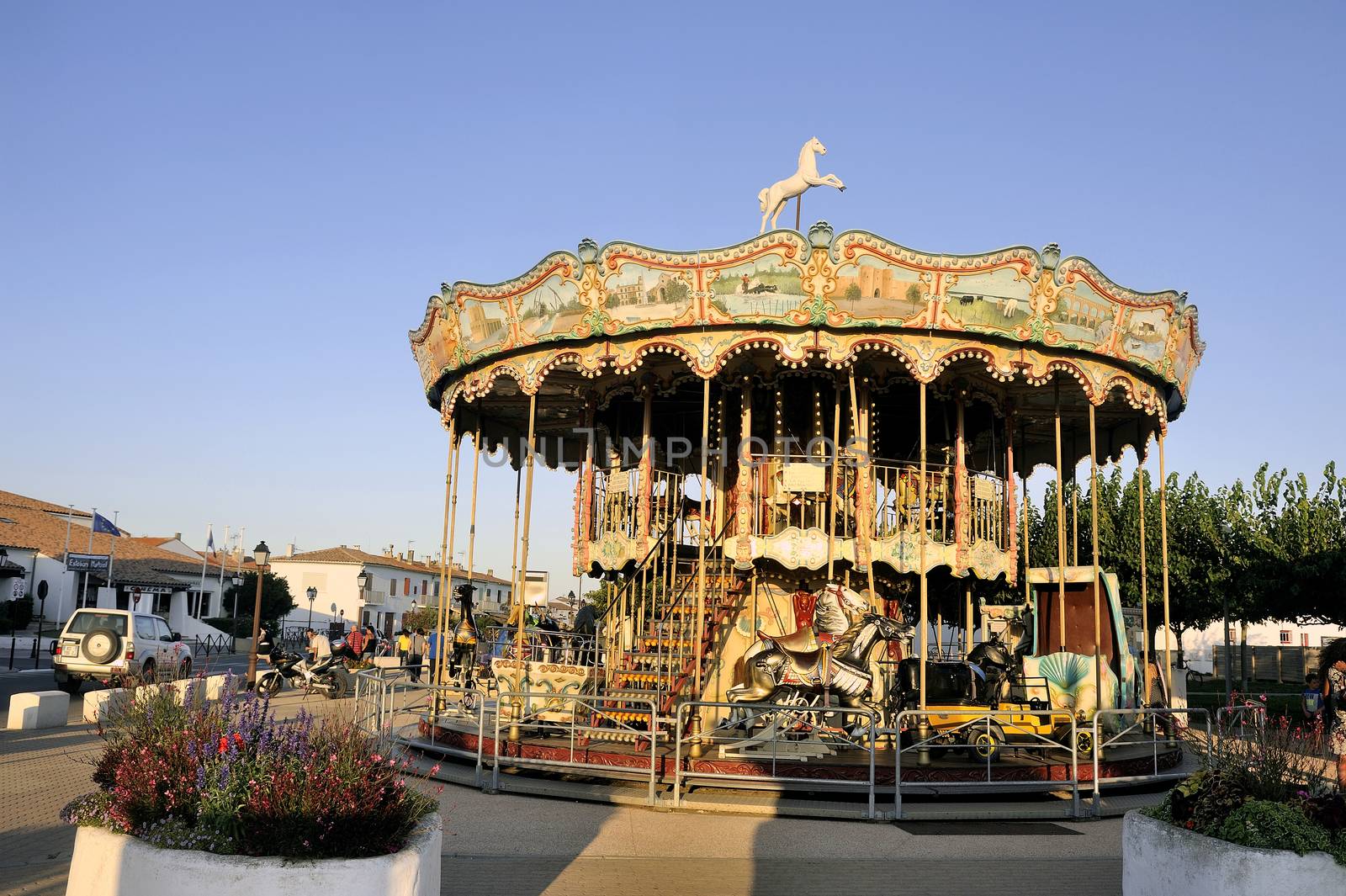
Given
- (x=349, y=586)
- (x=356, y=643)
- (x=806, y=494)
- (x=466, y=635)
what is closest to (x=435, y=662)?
(x=466, y=635)

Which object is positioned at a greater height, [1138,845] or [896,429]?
[896,429]

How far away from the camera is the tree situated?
6444 centimetres

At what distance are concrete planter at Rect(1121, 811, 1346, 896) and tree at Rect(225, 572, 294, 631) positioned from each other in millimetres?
61367

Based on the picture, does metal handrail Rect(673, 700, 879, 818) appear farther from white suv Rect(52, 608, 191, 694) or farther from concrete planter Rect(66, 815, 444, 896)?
white suv Rect(52, 608, 191, 694)

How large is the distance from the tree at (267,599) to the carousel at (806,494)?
48.4 meters

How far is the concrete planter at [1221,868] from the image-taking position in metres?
6.31

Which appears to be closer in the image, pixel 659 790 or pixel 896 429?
pixel 659 790

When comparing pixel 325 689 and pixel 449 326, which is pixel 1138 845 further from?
pixel 325 689

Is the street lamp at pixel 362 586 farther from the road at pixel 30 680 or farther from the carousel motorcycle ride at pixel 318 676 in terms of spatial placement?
the carousel motorcycle ride at pixel 318 676

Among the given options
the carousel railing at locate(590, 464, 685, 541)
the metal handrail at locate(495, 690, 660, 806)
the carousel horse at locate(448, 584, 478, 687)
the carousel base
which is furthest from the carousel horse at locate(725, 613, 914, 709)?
the carousel horse at locate(448, 584, 478, 687)

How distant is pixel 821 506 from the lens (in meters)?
17.0

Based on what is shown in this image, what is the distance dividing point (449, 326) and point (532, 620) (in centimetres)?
719

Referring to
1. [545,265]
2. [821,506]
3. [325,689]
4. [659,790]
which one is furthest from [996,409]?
[325,689]

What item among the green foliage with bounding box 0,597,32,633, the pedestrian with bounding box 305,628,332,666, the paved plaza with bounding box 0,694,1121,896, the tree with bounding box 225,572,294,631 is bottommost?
the paved plaza with bounding box 0,694,1121,896
